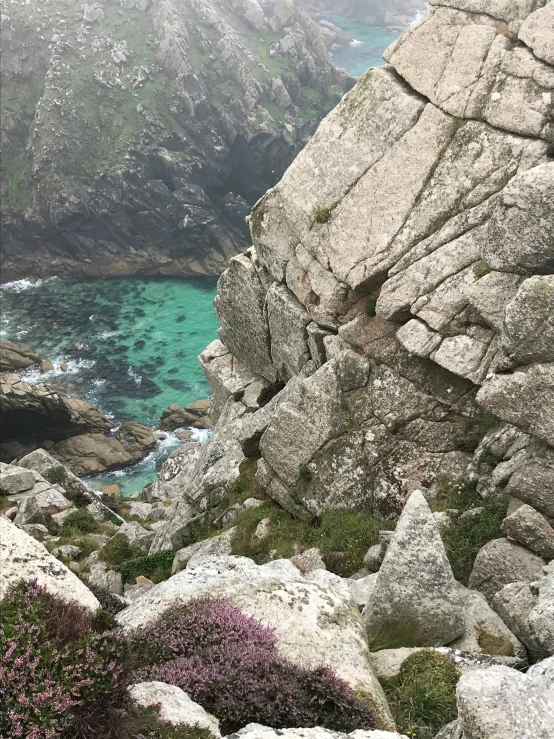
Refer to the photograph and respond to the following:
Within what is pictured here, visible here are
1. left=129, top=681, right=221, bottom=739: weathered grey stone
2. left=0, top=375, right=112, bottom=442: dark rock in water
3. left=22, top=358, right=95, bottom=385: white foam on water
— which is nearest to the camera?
left=129, top=681, right=221, bottom=739: weathered grey stone

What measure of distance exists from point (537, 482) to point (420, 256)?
34.1 feet

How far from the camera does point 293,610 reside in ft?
40.8

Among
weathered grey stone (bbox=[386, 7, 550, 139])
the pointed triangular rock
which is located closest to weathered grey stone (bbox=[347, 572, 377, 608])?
the pointed triangular rock

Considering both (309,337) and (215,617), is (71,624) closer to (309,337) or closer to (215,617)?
(215,617)

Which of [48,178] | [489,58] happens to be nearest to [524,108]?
[489,58]

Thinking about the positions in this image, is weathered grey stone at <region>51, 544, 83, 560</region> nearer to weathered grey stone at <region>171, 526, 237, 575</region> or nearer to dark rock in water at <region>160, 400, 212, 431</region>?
weathered grey stone at <region>171, 526, 237, 575</region>

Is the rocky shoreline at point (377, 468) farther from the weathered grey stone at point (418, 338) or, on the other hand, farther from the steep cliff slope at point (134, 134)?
the steep cliff slope at point (134, 134)

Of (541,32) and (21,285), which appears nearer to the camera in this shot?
(541,32)

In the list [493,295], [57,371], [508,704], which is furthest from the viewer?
[57,371]

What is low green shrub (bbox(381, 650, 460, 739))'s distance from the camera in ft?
36.8

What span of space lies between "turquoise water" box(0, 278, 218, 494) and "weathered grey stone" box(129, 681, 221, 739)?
64.8m

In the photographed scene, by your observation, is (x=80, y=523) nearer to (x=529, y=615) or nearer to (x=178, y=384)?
(x=529, y=615)

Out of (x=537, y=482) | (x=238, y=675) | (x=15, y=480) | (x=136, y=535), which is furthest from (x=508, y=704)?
(x=15, y=480)

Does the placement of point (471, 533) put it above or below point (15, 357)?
above
